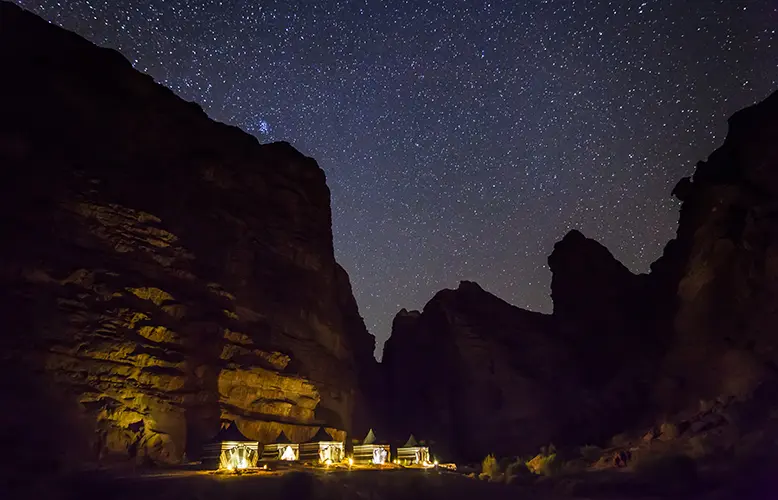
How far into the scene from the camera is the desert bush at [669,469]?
25.4 m

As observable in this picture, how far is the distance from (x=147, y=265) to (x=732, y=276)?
37.4 m

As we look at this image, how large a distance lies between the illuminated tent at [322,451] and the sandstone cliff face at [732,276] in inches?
953

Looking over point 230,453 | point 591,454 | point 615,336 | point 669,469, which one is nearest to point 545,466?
point 591,454

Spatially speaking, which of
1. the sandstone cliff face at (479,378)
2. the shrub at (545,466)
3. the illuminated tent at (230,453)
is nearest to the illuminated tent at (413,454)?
the shrub at (545,466)

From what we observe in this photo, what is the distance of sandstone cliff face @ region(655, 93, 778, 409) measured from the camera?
115ft

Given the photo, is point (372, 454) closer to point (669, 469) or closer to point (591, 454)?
point (669, 469)

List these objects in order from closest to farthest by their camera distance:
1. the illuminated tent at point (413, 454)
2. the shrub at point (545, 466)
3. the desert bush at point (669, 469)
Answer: the desert bush at point (669, 469) → the illuminated tent at point (413, 454) → the shrub at point (545, 466)

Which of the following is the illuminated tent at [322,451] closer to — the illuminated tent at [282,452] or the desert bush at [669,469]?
the illuminated tent at [282,452]

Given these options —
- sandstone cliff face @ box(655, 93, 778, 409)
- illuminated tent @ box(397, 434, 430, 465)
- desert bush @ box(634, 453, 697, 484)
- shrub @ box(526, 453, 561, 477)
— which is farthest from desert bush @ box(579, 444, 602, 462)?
illuminated tent @ box(397, 434, 430, 465)

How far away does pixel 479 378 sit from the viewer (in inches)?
2260

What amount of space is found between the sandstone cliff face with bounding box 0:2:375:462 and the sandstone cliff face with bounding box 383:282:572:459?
20.3 meters

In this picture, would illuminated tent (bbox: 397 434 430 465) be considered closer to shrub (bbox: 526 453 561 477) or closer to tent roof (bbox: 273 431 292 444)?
tent roof (bbox: 273 431 292 444)

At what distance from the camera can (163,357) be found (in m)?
27.5

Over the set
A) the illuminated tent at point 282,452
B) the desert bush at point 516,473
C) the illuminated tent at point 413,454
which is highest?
the illuminated tent at point 282,452
